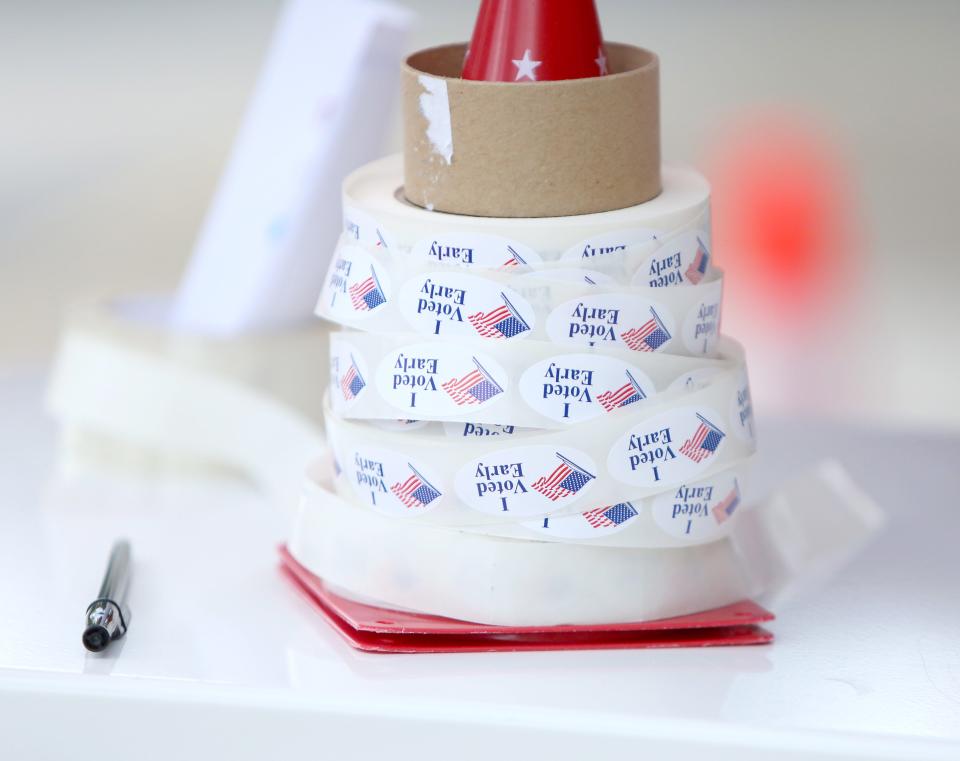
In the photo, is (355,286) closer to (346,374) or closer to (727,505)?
(346,374)

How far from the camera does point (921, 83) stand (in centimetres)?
327

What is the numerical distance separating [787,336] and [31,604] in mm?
1527

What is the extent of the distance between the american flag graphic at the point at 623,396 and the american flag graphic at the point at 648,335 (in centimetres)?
1

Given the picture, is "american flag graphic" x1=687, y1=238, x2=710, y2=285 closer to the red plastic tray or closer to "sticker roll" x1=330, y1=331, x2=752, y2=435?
"sticker roll" x1=330, y1=331, x2=752, y2=435

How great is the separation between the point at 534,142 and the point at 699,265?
0.11m

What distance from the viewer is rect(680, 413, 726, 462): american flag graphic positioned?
0.72 m

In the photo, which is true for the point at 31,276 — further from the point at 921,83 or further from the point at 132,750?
the point at 921,83

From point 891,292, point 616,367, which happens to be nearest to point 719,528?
point 616,367

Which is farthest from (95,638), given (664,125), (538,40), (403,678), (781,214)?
(664,125)

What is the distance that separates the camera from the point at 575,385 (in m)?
0.70

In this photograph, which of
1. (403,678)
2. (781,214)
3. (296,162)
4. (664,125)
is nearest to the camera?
(403,678)

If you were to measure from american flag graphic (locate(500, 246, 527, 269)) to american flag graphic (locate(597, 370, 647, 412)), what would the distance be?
7cm

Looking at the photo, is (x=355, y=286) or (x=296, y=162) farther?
(x=296, y=162)

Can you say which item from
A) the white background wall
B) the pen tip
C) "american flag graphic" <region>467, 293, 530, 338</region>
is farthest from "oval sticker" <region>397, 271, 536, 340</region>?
the white background wall
